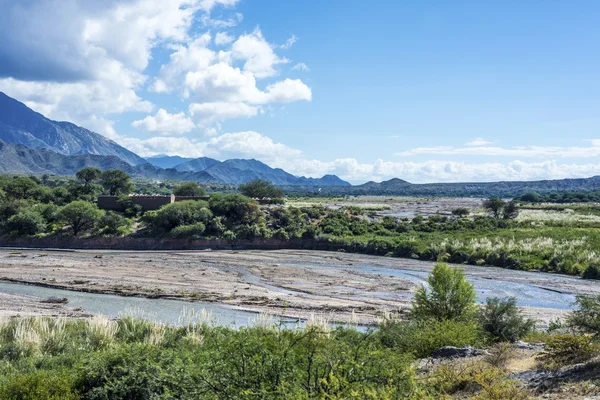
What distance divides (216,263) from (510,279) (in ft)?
93.2

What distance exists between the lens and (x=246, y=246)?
61.0m

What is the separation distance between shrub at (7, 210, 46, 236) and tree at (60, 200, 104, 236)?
123 inches

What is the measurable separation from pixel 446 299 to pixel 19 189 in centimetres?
8045

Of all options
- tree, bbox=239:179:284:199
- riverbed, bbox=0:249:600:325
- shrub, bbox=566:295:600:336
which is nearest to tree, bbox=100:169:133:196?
tree, bbox=239:179:284:199

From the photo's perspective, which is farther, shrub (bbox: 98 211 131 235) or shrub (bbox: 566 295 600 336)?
shrub (bbox: 98 211 131 235)

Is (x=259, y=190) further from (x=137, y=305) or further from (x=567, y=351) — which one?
(x=567, y=351)

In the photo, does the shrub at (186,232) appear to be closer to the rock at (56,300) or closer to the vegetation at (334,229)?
the vegetation at (334,229)

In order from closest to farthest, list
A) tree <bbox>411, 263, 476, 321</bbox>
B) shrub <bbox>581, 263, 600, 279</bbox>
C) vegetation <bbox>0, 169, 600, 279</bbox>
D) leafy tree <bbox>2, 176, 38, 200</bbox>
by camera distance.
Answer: tree <bbox>411, 263, 476, 321</bbox> < shrub <bbox>581, 263, 600, 279</bbox> < vegetation <bbox>0, 169, 600, 279</bbox> < leafy tree <bbox>2, 176, 38, 200</bbox>

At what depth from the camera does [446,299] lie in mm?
18453

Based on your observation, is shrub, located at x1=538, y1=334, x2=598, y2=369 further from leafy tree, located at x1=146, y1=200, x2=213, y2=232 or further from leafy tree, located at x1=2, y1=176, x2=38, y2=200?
leafy tree, located at x1=2, y1=176, x2=38, y2=200

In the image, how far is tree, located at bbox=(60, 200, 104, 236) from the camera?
2453 inches

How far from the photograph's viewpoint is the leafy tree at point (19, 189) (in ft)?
255

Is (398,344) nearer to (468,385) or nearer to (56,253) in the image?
(468,385)

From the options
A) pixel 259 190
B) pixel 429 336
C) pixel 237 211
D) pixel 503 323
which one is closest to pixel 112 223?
pixel 237 211
